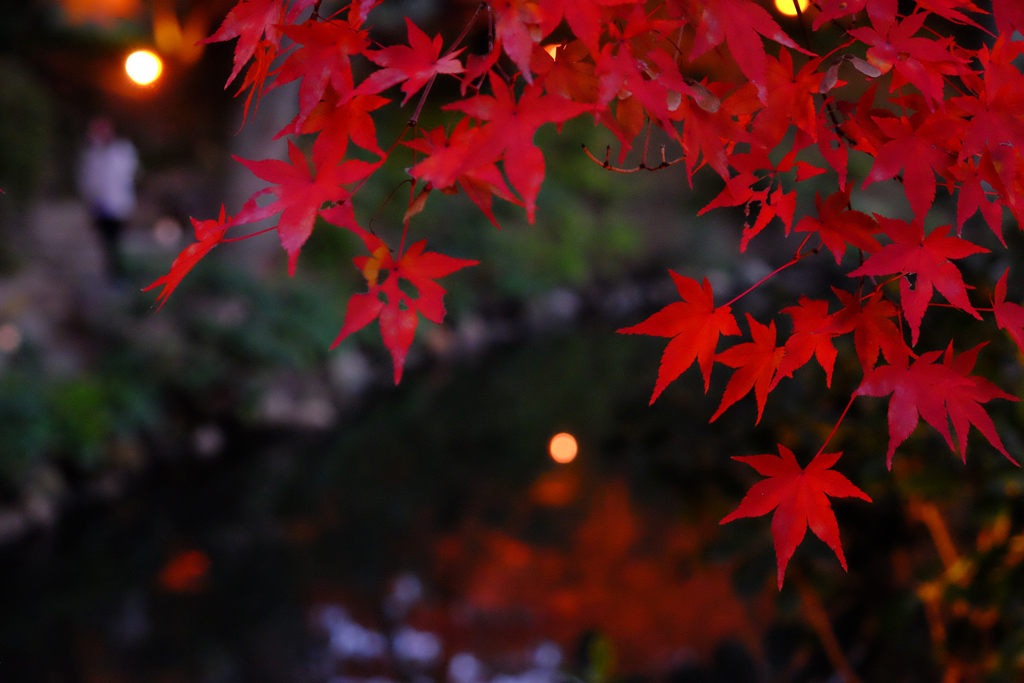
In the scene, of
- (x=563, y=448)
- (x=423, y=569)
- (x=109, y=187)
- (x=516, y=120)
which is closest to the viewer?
(x=516, y=120)

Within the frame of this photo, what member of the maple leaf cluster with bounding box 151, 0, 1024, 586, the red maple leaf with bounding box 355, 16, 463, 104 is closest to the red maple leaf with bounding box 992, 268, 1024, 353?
the maple leaf cluster with bounding box 151, 0, 1024, 586

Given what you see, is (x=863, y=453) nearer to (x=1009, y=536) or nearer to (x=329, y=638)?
(x=1009, y=536)

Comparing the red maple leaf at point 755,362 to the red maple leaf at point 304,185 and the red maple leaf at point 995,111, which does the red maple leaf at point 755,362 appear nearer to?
the red maple leaf at point 995,111

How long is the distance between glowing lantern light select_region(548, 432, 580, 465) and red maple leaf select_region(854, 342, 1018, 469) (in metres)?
4.03

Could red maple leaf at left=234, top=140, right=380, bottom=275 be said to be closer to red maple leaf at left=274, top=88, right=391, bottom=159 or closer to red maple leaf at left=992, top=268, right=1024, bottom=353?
red maple leaf at left=274, top=88, right=391, bottom=159

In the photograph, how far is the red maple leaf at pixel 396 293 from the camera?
2.26 feet

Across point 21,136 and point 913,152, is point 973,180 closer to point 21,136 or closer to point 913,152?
point 913,152

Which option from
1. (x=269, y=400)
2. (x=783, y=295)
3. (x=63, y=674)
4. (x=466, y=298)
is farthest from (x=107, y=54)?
(x=783, y=295)

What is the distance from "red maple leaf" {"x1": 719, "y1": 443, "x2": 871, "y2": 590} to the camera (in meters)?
0.71

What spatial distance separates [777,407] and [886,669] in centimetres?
75

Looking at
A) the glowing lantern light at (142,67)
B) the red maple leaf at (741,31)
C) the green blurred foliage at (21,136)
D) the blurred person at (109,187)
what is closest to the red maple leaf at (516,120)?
the red maple leaf at (741,31)

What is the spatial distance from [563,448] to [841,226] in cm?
425

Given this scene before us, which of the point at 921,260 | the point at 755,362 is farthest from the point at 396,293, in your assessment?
the point at 921,260

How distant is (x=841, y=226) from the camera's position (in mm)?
709
